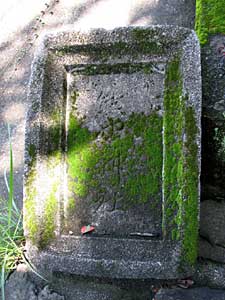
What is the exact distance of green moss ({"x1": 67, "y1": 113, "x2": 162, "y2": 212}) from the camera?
2.22 m

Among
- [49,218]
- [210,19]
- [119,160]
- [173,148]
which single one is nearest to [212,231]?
[173,148]

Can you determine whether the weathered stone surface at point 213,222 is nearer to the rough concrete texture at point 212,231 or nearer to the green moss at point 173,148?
the rough concrete texture at point 212,231

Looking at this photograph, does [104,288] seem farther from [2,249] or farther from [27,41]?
[27,41]

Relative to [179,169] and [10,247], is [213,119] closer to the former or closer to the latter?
[179,169]

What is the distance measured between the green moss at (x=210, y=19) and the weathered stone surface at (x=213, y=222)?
932 millimetres

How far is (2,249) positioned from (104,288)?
645mm

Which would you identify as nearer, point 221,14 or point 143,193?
point 143,193

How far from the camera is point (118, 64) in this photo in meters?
2.29

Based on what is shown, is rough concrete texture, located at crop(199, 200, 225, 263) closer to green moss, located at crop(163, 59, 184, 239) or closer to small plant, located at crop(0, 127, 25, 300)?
green moss, located at crop(163, 59, 184, 239)

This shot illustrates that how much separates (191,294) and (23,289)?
0.95 meters

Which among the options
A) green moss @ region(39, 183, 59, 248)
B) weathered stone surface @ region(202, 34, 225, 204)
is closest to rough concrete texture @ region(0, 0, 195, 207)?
weathered stone surface @ region(202, 34, 225, 204)

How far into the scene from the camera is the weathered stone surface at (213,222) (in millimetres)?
2262

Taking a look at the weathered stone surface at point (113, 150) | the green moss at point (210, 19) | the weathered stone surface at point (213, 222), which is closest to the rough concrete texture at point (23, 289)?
the weathered stone surface at point (113, 150)

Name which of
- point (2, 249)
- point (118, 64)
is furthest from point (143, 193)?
point (2, 249)
